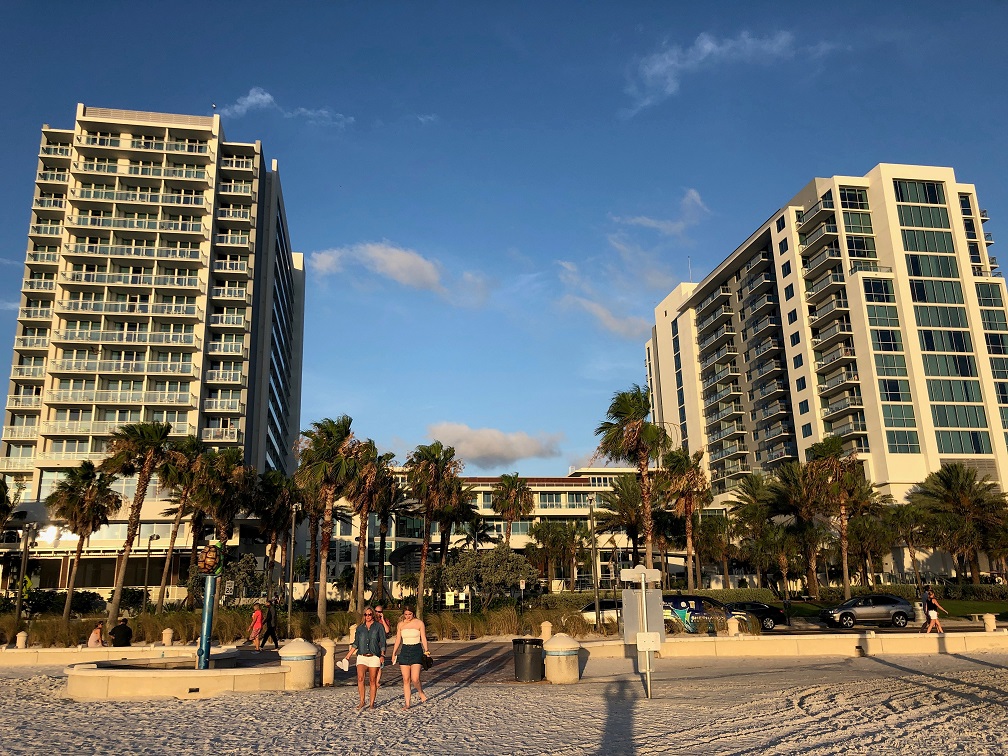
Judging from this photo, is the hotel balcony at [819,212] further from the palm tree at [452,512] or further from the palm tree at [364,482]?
the palm tree at [364,482]

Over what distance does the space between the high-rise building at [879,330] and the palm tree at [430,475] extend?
3837cm

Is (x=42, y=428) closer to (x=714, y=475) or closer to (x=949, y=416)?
(x=714, y=475)

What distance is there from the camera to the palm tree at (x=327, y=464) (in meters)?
40.2

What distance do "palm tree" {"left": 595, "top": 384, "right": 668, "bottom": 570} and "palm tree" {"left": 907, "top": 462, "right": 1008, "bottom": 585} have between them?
86.6 ft

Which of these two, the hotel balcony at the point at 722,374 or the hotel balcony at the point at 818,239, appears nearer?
the hotel balcony at the point at 818,239

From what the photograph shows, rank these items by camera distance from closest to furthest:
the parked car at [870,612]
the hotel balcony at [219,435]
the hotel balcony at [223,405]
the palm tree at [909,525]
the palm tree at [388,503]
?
the parked car at [870,612], the palm tree at [388,503], the palm tree at [909,525], the hotel balcony at [219,435], the hotel balcony at [223,405]

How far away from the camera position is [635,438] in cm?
4094

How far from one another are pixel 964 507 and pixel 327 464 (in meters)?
45.9

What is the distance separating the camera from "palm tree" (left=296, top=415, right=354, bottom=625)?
40.2 m

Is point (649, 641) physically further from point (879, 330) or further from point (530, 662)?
point (879, 330)

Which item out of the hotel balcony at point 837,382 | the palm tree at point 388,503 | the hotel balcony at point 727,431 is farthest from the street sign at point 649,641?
the hotel balcony at point 727,431

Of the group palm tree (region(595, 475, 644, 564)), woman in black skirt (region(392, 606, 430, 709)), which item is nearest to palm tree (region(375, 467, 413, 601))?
palm tree (region(595, 475, 644, 564))

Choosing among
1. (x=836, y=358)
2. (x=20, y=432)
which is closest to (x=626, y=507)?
(x=836, y=358)

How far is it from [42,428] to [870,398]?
69.1m
